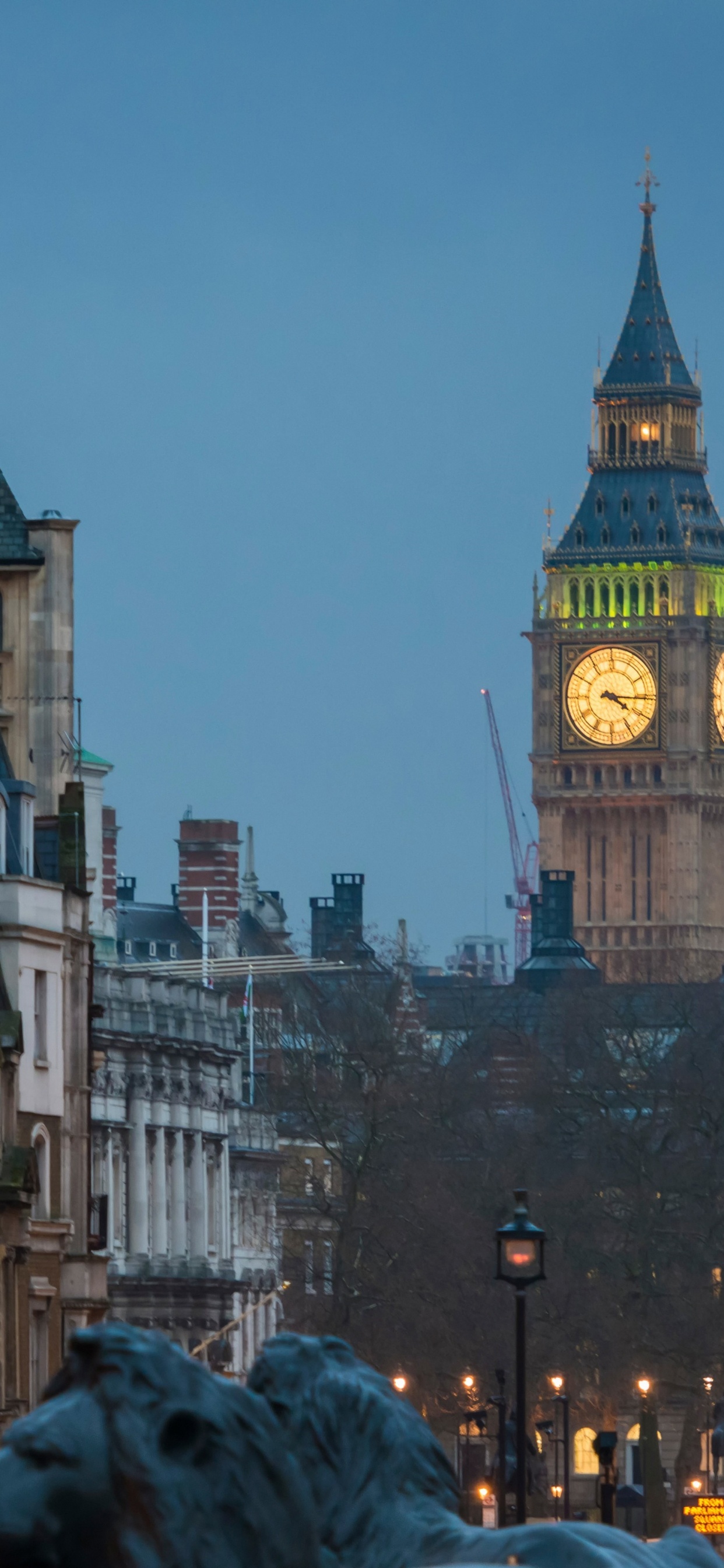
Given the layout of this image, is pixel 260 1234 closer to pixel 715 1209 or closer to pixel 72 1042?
pixel 715 1209

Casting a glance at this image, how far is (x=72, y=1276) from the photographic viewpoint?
54.7 metres

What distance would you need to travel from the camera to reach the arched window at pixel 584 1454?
15912 centimetres

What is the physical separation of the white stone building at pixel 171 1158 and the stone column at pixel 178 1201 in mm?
37

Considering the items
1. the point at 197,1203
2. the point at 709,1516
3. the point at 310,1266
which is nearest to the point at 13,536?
the point at 709,1516

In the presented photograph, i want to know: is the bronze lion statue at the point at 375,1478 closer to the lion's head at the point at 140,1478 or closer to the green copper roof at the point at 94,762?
the lion's head at the point at 140,1478

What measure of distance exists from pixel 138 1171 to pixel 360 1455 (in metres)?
93.5

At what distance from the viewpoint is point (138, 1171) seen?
99750 millimetres

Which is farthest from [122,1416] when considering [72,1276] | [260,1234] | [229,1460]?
[260,1234]

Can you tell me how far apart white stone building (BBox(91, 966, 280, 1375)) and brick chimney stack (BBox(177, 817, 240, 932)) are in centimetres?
3990

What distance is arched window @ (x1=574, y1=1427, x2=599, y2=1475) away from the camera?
159 meters

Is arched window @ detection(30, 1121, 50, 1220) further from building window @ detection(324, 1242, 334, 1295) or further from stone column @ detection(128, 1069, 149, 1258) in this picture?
building window @ detection(324, 1242, 334, 1295)

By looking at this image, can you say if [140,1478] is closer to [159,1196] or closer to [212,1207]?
[159,1196]

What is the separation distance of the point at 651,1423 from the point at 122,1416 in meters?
101

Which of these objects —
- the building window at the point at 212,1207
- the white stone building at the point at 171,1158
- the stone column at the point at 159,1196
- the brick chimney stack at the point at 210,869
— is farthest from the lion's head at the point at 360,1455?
the brick chimney stack at the point at 210,869
